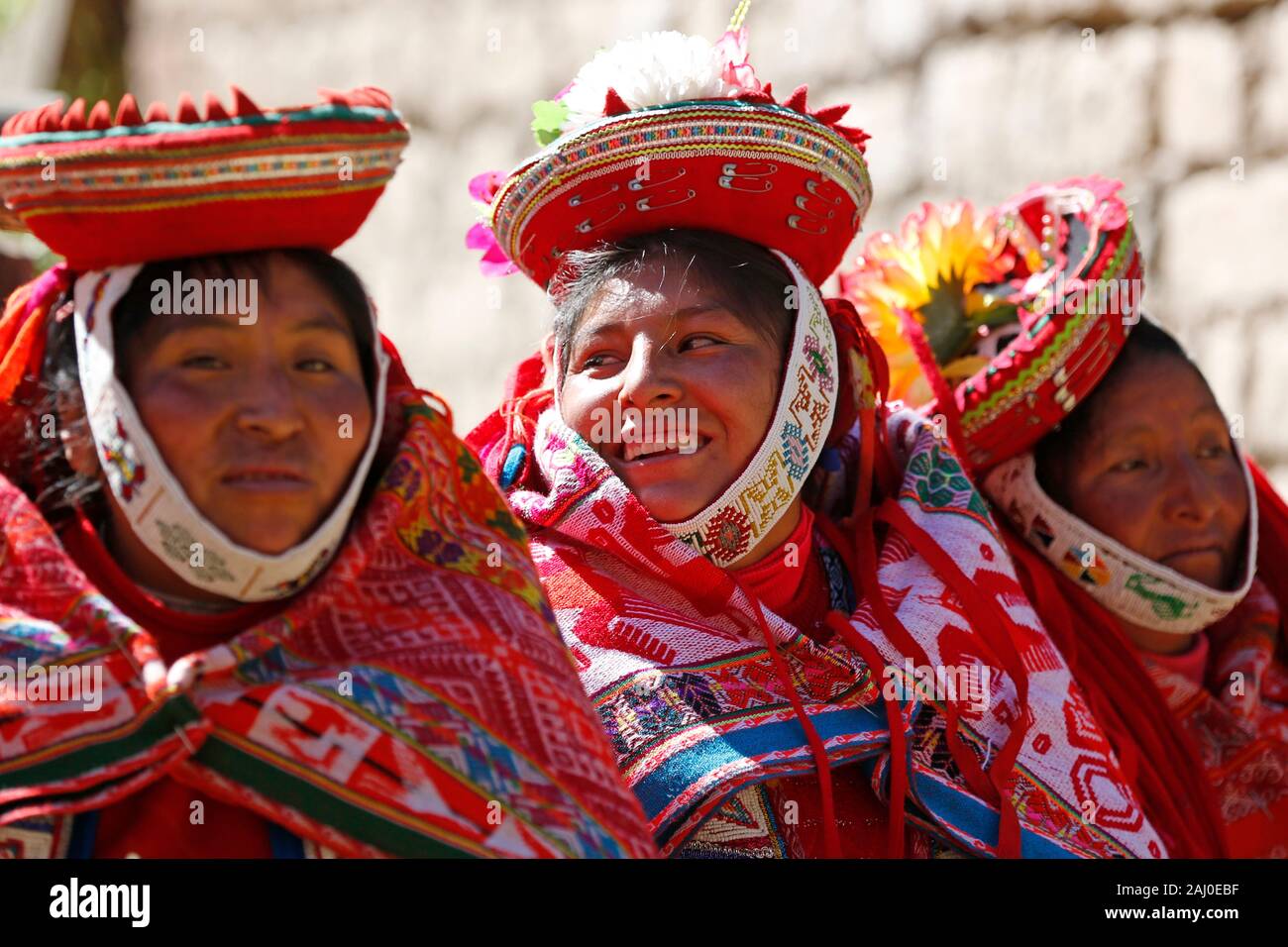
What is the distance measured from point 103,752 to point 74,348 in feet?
1.89

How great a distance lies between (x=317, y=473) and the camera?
2.40m

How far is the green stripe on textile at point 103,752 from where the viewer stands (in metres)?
2.23

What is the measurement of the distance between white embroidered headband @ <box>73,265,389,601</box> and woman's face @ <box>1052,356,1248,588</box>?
194 cm

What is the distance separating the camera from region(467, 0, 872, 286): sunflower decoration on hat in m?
3.26

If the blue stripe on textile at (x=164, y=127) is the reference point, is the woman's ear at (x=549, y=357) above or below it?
above

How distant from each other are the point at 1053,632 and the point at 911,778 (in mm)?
810

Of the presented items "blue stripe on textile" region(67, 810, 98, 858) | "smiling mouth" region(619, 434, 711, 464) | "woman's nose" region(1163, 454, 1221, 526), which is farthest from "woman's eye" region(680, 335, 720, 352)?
"blue stripe on textile" region(67, 810, 98, 858)

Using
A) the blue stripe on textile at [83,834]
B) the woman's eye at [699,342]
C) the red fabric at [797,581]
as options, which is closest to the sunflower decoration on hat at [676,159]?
the woman's eye at [699,342]

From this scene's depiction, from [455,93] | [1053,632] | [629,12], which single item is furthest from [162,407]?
[455,93]

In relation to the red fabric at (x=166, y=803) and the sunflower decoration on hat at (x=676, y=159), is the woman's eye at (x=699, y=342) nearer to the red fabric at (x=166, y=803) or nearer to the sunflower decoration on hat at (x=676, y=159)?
the sunflower decoration on hat at (x=676, y=159)

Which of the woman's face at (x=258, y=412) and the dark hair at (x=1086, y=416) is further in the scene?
the dark hair at (x=1086, y=416)

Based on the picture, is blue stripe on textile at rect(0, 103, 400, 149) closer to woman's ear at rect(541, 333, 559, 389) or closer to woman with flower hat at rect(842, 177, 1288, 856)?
woman's ear at rect(541, 333, 559, 389)

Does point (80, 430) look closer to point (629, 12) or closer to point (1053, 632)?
point (1053, 632)
